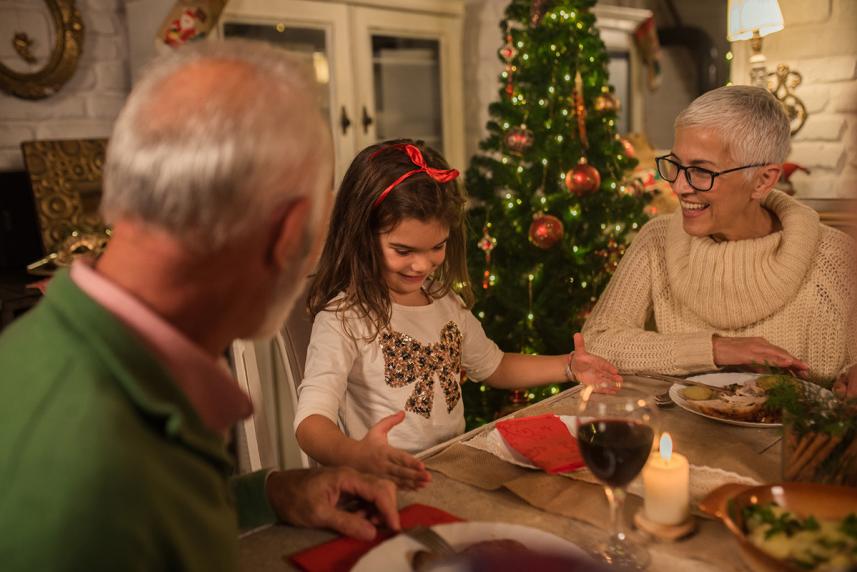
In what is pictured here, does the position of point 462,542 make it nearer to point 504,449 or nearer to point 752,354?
point 504,449

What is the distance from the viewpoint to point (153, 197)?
2.19ft

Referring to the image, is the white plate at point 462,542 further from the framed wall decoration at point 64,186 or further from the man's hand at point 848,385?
the framed wall decoration at point 64,186

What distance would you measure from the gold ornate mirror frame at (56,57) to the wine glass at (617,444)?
253 cm

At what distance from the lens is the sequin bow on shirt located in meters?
1.59

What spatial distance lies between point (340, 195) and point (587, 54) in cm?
178

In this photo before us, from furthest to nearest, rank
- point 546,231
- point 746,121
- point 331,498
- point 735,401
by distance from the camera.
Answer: point 546,231, point 746,121, point 735,401, point 331,498

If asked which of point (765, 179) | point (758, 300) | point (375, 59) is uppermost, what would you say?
point (375, 59)

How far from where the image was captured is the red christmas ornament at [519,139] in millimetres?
2912

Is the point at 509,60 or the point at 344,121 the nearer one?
the point at 509,60

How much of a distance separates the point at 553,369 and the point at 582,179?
137 centimetres

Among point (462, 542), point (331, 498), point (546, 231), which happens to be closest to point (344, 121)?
point (546, 231)

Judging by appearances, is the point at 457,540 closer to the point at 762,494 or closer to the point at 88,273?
the point at 762,494

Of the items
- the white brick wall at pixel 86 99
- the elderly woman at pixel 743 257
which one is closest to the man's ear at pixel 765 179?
the elderly woman at pixel 743 257

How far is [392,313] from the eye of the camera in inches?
64.4
